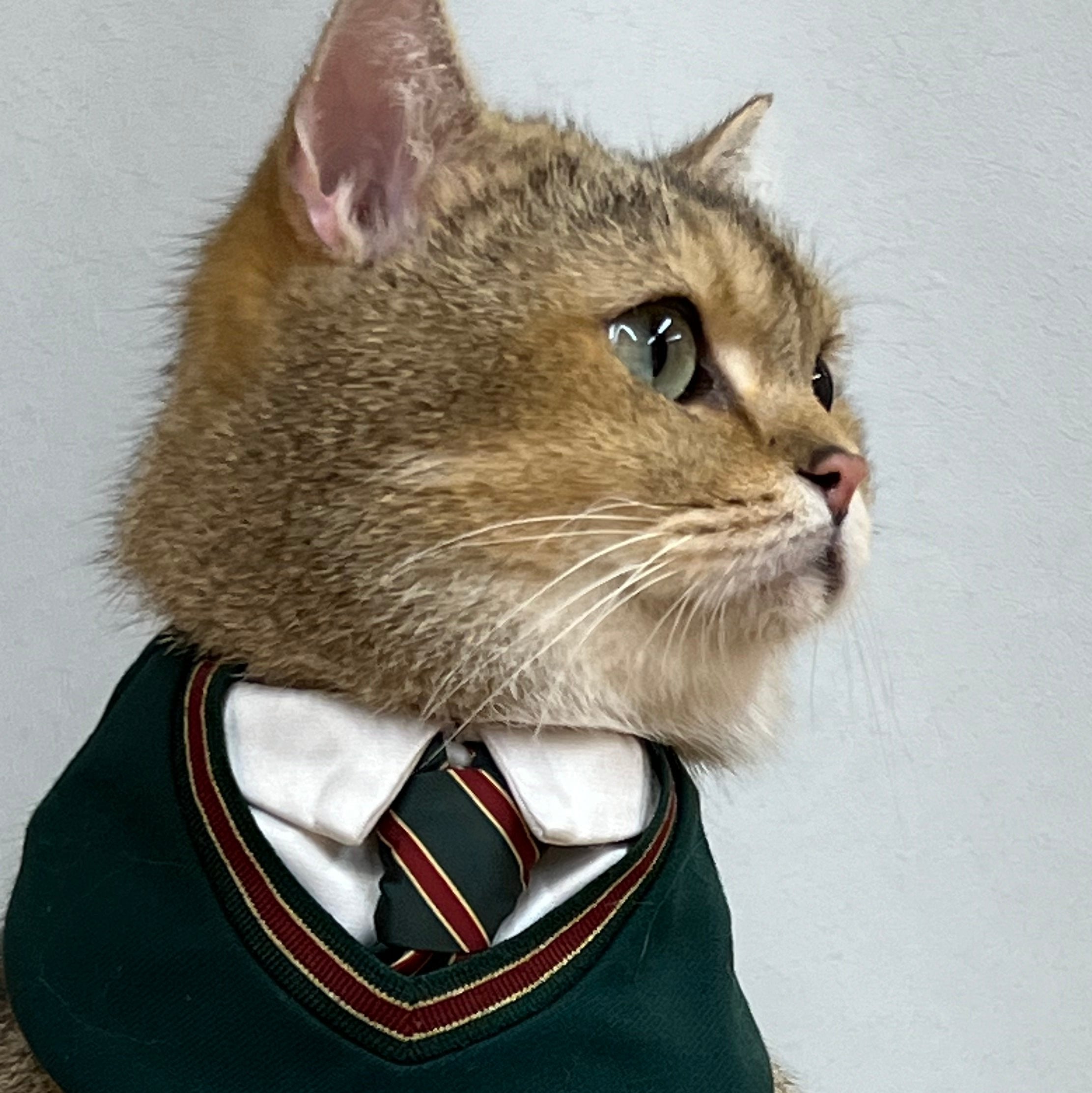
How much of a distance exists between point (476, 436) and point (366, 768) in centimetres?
15

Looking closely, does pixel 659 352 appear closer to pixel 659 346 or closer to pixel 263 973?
pixel 659 346

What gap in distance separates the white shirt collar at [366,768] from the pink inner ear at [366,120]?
0.72 ft

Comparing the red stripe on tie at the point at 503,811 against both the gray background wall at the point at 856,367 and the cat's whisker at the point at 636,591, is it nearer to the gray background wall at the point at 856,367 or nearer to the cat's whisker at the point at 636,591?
the cat's whisker at the point at 636,591

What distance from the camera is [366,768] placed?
670 millimetres

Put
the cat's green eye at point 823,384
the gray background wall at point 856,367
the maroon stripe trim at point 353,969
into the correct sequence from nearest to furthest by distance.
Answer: the maroon stripe trim at point 353,969
the cat's green eye at point 823,384
the gray background wall at point 856,367

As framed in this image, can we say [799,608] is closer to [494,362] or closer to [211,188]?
[494,362]

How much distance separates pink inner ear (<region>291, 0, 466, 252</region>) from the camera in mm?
692

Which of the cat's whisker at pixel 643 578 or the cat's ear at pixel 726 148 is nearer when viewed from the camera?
the cat's whisker at pixel 643 578

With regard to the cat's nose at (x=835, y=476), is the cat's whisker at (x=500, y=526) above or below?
below

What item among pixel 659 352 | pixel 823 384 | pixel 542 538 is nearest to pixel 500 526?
pixel 542 538

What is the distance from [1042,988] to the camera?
1291 mm

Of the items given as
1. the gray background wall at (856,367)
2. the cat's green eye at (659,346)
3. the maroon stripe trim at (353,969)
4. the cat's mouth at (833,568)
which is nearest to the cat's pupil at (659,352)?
the cat's green eye at (659,346)

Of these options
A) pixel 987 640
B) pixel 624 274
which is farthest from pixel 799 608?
pixel 987 640

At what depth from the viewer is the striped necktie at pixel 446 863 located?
65cm
